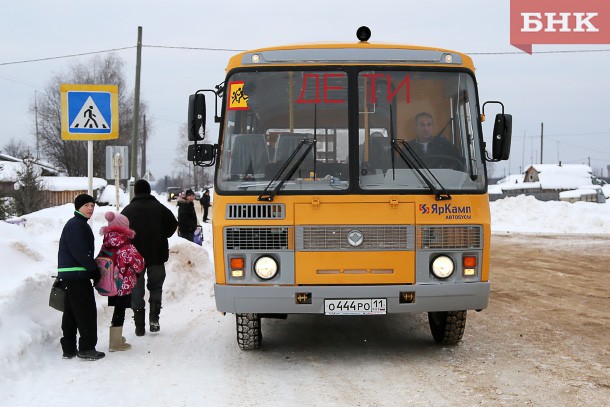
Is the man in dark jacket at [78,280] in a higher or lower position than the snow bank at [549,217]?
higher

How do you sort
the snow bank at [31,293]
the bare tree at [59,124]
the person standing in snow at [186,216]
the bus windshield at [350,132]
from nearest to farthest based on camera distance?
the snow bank at [31,293] → the bus windshield at [350,132] → the person standing in snow at [186,216] → the bare tree at [59,124]

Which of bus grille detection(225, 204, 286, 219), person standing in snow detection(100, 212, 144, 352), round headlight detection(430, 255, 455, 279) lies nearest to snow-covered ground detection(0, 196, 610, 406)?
person standing in snow detection(100, 212, 144, 352)

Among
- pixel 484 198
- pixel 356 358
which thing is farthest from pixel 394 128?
pixel 356 358

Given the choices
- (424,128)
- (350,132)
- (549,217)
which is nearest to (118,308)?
(350,132)

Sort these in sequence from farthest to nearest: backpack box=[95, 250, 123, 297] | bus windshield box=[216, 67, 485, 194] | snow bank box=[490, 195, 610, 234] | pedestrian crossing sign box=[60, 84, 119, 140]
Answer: snow bank box=[490, 195, 610, 234] → pedestrian crossing sign box=[60, 84, 119, 140] → backpack box=[95, 250, 123, 297] → bus windshield box=[216, 67, 485, 194]

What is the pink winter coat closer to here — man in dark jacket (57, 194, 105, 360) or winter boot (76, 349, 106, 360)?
man in dark jacket (57, 194, 105, 360)

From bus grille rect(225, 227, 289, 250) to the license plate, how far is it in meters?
0.69

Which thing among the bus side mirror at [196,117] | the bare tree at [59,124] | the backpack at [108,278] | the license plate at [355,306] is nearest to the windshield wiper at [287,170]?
the bus side mirror at [196,117]

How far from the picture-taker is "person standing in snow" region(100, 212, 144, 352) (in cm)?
812

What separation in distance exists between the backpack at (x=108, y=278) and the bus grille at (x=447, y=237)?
3067mm

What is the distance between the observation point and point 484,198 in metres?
7.48

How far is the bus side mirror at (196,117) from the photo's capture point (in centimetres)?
774

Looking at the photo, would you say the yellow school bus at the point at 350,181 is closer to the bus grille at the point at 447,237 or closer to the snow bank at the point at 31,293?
the bus grille at the point at 447,237

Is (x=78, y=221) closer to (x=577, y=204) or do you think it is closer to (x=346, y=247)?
(x=346, y=247)
